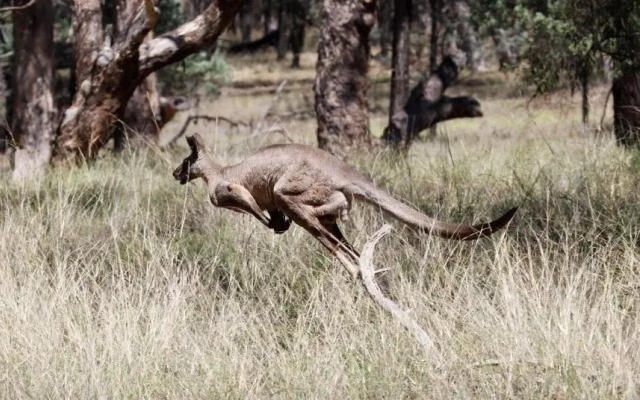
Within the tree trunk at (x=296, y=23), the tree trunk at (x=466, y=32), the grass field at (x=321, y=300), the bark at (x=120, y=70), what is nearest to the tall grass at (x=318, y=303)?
the grass field at (x=321, y=300)

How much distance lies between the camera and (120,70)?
891 centimetres

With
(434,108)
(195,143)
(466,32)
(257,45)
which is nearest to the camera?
(195,143)

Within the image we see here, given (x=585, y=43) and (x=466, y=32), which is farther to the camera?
(x=466, y=32)

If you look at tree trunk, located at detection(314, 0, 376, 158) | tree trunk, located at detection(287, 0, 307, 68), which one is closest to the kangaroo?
tree trunk, located at detection(314, 0, 376, 158)

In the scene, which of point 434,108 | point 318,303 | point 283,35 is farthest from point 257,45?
point 318,303

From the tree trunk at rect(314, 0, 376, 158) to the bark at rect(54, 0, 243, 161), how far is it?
1.66 metres

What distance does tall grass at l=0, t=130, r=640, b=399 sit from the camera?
4.00 m

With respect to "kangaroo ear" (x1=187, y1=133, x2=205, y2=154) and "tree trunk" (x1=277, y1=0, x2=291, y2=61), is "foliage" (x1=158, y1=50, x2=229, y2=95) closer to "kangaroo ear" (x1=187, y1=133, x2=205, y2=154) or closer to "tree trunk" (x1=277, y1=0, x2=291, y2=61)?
"kangaroo ear" (x1=187, y1=133, x2=205, y2=154)

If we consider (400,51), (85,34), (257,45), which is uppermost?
(85,34)

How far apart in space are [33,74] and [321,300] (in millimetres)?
9096

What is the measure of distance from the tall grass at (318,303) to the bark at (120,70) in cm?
209

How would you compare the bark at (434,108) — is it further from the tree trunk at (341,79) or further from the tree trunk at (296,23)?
the tree trunk at (296,23)

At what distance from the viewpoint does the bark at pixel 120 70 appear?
8820 millimetres

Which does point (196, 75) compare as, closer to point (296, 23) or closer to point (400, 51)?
point (400, 51)
